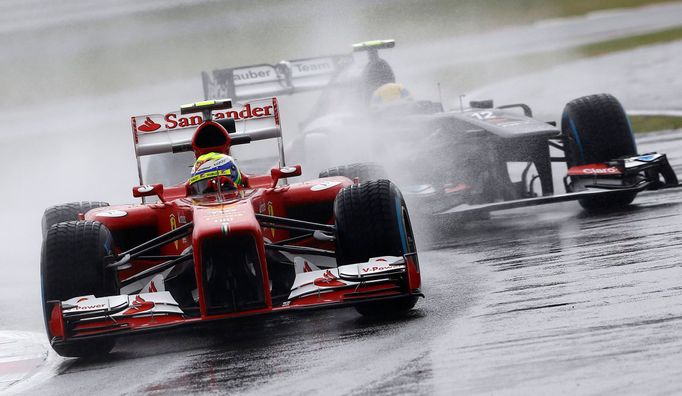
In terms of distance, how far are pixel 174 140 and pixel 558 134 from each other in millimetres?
4440

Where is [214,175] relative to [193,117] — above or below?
below

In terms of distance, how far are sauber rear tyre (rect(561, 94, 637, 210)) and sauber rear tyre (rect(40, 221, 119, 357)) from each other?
636 cm

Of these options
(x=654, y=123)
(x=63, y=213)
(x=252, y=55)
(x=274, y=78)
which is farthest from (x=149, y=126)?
(x=252, y=55)

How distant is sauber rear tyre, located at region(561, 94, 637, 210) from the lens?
13977 mm

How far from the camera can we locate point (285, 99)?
2794 centimetres

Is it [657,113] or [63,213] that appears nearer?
[63,213]

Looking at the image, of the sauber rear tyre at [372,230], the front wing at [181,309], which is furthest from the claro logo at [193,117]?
the front wing at [181,309]

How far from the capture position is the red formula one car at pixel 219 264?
348 inches

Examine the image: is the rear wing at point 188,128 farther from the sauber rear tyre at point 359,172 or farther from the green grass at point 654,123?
the green grass at point 654,123

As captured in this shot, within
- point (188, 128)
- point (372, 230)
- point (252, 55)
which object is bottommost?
point (372, 230)

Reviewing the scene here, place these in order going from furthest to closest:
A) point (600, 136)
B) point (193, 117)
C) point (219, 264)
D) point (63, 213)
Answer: point (600, 136), point (193, 117), point (63, 213), point (219, 264)

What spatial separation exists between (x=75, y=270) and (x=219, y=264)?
107cm

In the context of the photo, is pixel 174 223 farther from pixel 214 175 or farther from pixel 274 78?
pixel 274 78

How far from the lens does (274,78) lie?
18.4 meters
